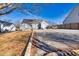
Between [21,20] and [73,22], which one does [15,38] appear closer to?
[21,20]

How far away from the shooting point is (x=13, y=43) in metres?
1.44

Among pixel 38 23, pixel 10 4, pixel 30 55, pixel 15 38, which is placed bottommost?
pixel 30 55

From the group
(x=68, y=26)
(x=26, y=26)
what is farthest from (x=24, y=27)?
(x=68, y=26)

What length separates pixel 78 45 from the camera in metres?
1.42

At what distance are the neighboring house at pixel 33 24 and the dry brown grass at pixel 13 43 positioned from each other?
0.06 m

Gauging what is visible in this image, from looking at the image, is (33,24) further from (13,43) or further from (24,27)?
(13,43)

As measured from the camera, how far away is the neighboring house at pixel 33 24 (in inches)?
57.7

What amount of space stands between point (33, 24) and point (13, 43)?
0.26 m

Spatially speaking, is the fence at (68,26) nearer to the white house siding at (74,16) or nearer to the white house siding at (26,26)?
the white house siding at (74,16)

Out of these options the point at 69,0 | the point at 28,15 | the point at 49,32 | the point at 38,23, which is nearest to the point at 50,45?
the point at 49,32

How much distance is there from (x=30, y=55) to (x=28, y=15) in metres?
0.38

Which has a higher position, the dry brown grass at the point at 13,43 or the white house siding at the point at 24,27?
the white house siding at the point at 24,27

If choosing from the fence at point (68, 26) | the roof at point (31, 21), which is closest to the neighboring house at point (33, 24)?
the roof at point (31, 21)

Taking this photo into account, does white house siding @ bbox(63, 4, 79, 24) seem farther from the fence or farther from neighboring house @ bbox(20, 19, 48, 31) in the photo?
neighboring house @ bbox(20, 19, 48, 31)
